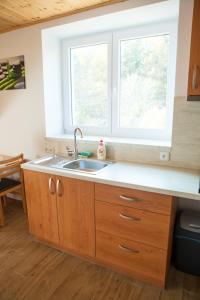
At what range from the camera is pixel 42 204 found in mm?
1935

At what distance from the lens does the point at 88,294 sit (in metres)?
1.54

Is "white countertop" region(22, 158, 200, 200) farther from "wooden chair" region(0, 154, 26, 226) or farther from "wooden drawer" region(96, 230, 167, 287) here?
"wooden chair" region(0, 154, 26, 226)

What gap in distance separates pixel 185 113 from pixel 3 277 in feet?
6.36

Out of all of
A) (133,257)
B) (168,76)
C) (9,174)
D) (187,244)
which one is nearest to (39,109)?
(9,174)

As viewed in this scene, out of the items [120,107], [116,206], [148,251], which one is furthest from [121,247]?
[120,107]

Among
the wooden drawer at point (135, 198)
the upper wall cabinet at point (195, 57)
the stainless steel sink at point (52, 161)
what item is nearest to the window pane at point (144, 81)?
the upper wall cabinet at point (195, 57)

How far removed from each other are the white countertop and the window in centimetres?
51

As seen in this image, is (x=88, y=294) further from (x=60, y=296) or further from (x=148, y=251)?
(x=148, y=251)

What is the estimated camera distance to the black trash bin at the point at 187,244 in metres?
1.59

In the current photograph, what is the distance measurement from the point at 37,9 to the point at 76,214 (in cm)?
185

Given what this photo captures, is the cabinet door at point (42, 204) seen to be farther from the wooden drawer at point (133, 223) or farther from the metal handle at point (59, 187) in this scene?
the wooden drawer at point (133, 223)

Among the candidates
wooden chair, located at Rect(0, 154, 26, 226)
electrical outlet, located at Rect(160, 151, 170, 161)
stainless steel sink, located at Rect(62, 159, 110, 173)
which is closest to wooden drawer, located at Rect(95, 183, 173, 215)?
stainless steel sink, located at Rect(62, 159, 110, 173)

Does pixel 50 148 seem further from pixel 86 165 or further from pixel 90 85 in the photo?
pixel 90 85

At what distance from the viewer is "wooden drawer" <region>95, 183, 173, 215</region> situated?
1.40 m
